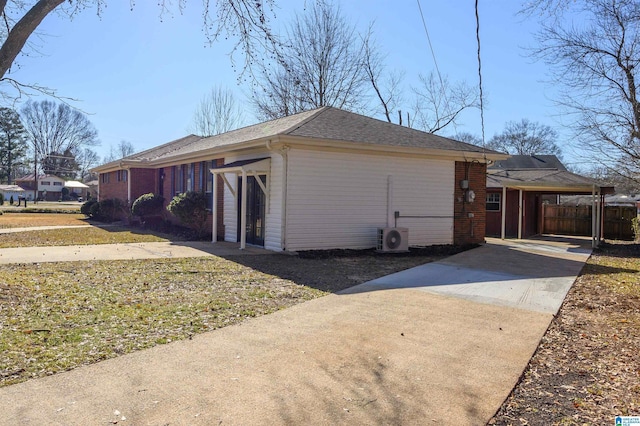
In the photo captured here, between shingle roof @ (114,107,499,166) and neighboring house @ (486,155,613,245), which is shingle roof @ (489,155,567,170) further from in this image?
shingle roof @ (114,107,499,166)

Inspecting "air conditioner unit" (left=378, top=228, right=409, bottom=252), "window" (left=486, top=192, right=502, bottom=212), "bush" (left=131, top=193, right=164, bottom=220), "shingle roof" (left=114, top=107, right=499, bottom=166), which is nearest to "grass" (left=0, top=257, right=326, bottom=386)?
"shingle roof" (left=114, top=107, right=499, bottom=166)

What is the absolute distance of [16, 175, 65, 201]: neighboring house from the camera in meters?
73.2

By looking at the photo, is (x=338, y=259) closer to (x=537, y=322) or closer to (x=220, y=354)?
(x=537, y=322)

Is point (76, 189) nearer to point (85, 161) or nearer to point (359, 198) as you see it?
point (85, 161)

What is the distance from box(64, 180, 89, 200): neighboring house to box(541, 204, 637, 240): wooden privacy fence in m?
64.3

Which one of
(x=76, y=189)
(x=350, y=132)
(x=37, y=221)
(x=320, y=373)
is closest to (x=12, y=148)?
(x=76, y=189)

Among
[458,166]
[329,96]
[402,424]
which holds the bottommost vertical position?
[402,424]

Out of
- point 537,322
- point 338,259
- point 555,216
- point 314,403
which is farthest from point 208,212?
point 555,216

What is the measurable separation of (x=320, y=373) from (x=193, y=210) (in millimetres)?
11973

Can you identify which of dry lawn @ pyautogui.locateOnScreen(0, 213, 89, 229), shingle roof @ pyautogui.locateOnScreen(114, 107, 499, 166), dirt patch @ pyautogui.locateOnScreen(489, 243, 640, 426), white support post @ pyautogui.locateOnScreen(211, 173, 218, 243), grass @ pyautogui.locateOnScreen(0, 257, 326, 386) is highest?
shingle roof @ pyautogui.locateOnScreen(114, 107, 499, 166)

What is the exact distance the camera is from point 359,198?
484 inches

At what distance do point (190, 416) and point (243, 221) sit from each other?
9514 mm

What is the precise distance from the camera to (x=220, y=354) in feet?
13.7

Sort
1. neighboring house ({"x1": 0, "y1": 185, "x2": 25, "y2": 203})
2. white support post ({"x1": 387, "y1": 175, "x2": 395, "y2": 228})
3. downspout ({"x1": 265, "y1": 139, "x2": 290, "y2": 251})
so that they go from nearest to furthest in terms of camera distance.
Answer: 1. downspout ({"x1": 265, "y1": 139, "x2": 290, "y2": 251})
2. white support post ({"x1": 387, "y1": 175, "x2": 395, "y2": 228})
3. neighboring house ({"x1": 0, "y1": 185, "x2": 25, "y2": 203})
